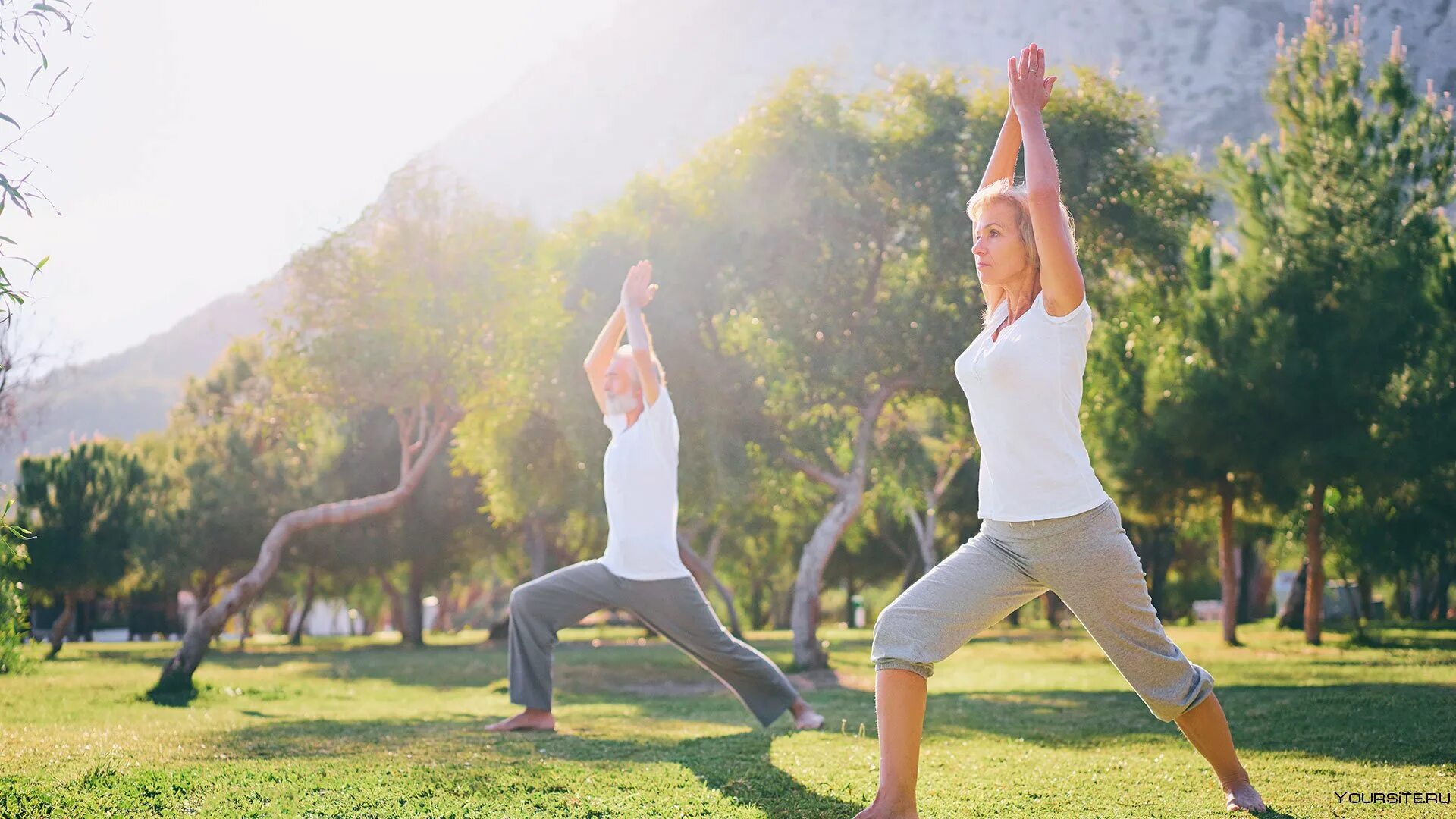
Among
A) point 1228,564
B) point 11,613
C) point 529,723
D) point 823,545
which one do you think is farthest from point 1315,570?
point 11,613

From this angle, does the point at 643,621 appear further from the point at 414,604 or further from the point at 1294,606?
the point at 414,604

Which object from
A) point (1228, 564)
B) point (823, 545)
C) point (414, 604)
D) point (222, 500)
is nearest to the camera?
point (823, 545)

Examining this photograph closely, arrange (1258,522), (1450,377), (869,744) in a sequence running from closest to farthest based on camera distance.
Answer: (869,744), (1450,377), (1258,522)

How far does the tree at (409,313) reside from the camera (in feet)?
51.7

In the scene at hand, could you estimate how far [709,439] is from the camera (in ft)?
59.5

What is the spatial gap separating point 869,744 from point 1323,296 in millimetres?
16505

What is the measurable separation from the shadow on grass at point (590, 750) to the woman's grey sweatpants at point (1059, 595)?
0.95 meters

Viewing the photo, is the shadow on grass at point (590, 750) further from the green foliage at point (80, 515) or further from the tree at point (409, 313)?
the green foliage at point (80, 515)

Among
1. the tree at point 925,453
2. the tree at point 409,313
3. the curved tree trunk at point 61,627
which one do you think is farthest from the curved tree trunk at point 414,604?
the tree at point 409,313

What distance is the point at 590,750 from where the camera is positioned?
A: 22.2 ft

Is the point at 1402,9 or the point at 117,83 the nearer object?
the point at 117,83

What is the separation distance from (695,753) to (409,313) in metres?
10.5

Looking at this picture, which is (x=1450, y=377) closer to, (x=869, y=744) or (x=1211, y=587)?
(x=869, y=744)

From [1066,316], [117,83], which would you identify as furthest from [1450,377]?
[117,83]
